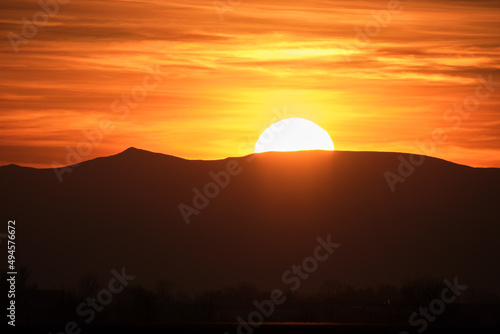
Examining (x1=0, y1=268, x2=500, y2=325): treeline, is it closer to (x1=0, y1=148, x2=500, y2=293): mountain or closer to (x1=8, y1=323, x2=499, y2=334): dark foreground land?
(x1=8, y1=323, x2=499, y2=334): dark foreground land

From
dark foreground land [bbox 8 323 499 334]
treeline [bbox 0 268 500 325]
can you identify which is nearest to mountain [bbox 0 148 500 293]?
treeline [bbox 0 268 500 325]

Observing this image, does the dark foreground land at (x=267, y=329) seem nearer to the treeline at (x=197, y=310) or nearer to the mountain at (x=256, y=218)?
the treeline at (x=197, y=310)

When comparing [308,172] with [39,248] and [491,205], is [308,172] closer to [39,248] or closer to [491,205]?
[491,205]

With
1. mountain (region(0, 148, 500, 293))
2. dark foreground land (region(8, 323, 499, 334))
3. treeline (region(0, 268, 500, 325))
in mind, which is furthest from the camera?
mountain (region(0, 148, 500, 293))

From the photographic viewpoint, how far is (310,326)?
45344 millimetres

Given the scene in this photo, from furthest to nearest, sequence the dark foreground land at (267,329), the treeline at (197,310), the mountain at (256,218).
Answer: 1. the mountain at (256,218)
2. the treeline at (197,310)
3. the dark foreground land at (267,329)

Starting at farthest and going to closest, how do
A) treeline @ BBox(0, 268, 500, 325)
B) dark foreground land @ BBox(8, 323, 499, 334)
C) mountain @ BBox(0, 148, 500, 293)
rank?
mountain @ BBox(0, 148, 500, 293) < treeline @ BBox(0, 268, 500, 325) < dark foreground land @ BBox(8, 323, 499, 334)

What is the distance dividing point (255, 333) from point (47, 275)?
7791cm

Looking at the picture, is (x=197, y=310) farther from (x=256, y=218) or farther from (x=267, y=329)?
(x=256, y=218)

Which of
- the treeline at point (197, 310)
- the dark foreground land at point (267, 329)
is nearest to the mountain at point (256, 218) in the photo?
the treeline at point (197, 310)

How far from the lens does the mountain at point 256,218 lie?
123812 mm

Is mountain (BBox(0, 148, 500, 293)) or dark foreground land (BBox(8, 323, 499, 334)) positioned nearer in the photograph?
dark foreground land (BBox(8, 323, 499, 334))

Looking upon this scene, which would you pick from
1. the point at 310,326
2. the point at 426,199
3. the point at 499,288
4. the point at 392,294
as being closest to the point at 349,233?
the point at 426,199

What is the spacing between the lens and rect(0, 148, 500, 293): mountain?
406 ft
